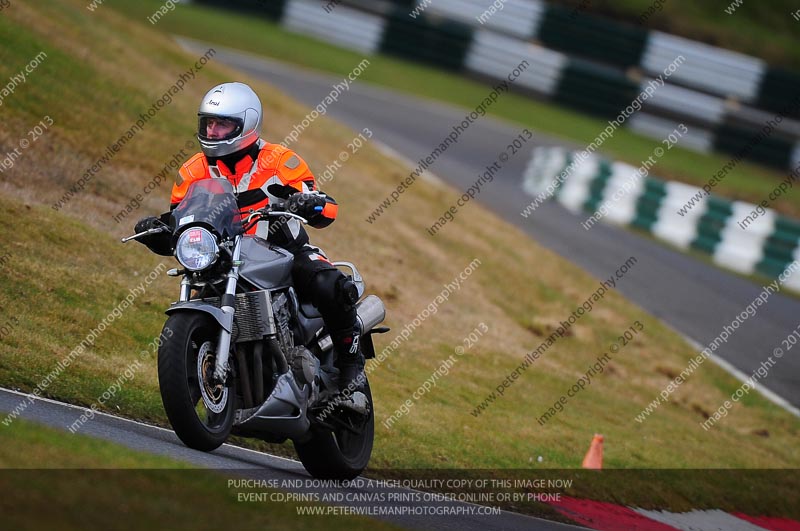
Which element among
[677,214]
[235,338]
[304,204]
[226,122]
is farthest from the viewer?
[677,214]

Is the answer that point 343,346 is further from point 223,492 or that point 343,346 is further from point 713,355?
point 713,355

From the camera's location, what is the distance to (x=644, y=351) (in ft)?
50.6

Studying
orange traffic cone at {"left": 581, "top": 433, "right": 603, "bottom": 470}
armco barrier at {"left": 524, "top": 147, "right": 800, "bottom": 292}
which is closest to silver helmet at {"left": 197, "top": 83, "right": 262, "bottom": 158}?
orange traffic cone at {"left": 581, "top": 433, "right": 603, "bottom": 470}

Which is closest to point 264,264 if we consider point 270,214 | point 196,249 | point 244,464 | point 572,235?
point 270,214

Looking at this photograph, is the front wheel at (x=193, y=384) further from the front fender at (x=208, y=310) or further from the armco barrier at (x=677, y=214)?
the armco barrier at (x=677, y=214)

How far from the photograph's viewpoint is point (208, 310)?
20.7 ft

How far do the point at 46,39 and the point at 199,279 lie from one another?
10.8 metres

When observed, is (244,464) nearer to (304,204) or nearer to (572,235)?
(304,204)

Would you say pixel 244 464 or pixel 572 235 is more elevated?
pixel 244 464

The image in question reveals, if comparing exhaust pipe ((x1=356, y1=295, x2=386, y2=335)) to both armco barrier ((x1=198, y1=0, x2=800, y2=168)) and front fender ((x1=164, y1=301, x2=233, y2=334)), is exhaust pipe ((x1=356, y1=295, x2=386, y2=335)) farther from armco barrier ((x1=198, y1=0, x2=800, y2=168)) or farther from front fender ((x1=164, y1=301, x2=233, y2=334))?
armco barrier ((x1=198, y1=0, x2=800, y2=168))

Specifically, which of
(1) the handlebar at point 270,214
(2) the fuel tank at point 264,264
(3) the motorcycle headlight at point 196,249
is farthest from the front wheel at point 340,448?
(3) the motorcycle headlight at point 196,249

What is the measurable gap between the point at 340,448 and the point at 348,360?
1.98 ft

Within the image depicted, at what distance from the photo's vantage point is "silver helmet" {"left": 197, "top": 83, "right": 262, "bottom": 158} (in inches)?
279

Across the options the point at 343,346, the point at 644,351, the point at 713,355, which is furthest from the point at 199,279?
the point at 713,355
